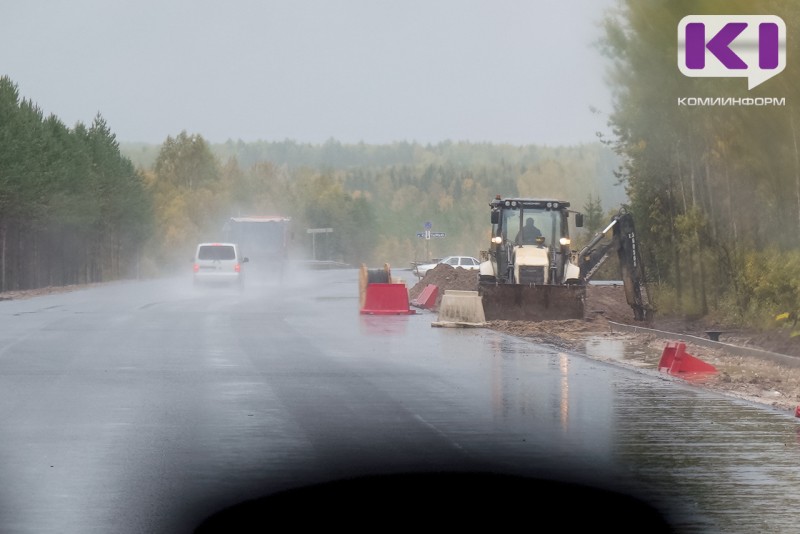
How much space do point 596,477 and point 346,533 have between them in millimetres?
3138

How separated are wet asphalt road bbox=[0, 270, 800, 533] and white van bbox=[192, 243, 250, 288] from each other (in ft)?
113

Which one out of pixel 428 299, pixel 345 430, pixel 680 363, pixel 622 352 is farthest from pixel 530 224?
pixel 345 430

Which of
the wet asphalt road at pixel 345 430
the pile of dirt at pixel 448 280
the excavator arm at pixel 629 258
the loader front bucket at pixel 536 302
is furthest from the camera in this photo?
the pile of dirt at pixel 448 280

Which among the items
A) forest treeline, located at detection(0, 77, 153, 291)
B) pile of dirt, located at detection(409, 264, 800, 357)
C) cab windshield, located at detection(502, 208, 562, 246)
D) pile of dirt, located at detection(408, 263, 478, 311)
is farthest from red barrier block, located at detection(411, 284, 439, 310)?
forest treeline, located at detection(0, 77, 153, 291)

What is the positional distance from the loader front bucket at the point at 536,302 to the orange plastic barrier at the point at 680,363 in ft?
41.4

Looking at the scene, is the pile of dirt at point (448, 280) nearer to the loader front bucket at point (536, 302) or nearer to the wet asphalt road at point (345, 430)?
the loader front bucket at point (536, 302)

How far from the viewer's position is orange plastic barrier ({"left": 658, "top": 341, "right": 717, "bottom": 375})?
22.8m

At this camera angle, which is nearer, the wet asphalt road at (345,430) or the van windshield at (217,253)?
the wet asphalt road at (345,430)

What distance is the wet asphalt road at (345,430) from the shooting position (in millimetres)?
10922

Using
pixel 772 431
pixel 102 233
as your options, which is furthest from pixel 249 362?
pixel 102 233

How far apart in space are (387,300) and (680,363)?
2085 cm

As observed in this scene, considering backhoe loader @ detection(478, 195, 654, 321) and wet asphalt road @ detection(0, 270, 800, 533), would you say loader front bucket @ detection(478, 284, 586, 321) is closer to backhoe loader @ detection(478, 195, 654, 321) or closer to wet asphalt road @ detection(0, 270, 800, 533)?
backhoe loader @ detection(478, 195, 654, 321)

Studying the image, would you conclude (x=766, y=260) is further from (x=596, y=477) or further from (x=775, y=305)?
(x=596, y=477)

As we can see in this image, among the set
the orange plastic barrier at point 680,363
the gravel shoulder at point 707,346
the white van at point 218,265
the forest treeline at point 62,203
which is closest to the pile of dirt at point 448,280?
the white van at point 218,265
